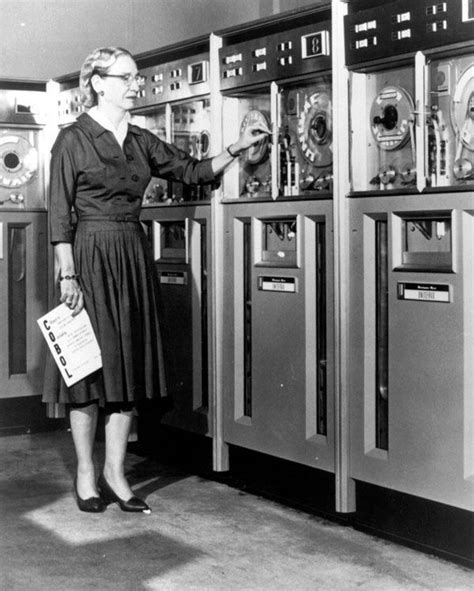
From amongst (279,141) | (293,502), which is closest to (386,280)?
(279,141)

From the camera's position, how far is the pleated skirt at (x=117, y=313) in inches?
136

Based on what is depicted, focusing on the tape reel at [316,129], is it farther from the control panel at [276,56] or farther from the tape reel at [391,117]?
the tape reel at [391,117]

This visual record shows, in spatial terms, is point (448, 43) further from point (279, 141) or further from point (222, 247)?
point (222, 247)

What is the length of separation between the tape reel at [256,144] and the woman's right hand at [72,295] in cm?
87

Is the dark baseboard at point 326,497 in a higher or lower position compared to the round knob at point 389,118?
lower

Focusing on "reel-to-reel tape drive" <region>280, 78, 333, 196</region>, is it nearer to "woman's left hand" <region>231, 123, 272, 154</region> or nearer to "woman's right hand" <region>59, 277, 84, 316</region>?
"woman's left hand" <region>231, 123, 272, 154</region>

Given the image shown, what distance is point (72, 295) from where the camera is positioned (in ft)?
11.2

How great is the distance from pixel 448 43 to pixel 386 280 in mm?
788

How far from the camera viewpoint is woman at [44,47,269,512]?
11.3ft

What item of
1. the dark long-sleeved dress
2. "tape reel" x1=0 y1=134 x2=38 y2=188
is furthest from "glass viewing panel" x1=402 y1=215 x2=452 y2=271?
"tape reel" x1=0 y1=134 x2=38 y2=188

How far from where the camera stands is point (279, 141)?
357cm

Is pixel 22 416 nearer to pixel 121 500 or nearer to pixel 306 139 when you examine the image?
pixel 121 500

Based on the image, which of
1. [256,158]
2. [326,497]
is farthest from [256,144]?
[326,497]

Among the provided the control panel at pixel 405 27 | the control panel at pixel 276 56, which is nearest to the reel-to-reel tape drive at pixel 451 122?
the control panel at pixel 405 27
